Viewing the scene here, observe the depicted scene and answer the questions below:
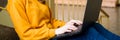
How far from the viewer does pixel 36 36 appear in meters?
1.42

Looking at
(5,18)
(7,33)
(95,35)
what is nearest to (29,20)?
(95,35)

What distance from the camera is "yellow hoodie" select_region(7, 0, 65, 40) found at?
1419 mm

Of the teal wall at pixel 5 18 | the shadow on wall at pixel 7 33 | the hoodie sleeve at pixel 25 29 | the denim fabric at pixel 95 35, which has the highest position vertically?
Answer: the hoodie sleeve at pixel 25 29

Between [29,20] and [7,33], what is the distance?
0.78 metres

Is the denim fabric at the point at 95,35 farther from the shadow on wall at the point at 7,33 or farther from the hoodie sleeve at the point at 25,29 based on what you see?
the shadow on wall at the point at 7,33

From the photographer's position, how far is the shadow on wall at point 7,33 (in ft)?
6.87

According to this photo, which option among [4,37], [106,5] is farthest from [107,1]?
[4,37]

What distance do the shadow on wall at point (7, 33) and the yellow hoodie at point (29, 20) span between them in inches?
22.7

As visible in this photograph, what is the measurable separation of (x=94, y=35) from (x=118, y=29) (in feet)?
10.1

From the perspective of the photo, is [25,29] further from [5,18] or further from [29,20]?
[5,18]

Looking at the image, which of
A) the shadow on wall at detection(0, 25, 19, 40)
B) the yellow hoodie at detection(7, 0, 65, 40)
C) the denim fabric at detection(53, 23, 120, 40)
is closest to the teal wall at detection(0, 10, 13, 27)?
the shadow on wall at detection(0, 25, 19, 40)

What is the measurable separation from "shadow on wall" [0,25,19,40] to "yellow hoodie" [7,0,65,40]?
58cm

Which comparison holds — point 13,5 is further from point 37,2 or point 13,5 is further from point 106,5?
point 106,5

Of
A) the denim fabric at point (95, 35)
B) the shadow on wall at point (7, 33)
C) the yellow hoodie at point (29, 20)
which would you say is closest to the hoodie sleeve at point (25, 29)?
the yellow hoodie at point (29, 20)
